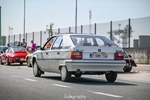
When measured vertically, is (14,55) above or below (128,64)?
above

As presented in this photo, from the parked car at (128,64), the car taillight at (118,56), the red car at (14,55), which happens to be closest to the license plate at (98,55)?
the car taillight at (118,56)

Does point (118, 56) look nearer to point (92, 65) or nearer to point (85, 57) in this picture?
point (92, 65)

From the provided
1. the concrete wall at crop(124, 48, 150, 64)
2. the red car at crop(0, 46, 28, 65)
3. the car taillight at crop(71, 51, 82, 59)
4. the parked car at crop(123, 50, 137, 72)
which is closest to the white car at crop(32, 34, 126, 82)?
the car taillight at crop(71, 51, 82, 59)

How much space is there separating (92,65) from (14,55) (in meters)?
17.1

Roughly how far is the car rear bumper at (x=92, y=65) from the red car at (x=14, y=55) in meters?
16.6

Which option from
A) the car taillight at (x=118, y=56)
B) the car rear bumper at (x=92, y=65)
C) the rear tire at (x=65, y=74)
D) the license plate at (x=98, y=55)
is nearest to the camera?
the car rear bumper at (x=92, y=65)

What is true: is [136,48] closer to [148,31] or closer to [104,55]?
[148,31]

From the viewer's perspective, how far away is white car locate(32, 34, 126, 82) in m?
13.5

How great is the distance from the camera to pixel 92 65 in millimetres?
13461

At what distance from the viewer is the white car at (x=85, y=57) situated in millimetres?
13461

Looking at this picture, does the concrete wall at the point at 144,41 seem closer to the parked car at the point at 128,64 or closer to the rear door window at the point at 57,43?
the parked car at the point at 128,64

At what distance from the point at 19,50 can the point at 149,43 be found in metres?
9.15

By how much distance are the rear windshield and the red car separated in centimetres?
1571

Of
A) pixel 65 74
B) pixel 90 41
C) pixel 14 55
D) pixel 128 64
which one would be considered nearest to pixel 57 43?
pixel 90 41
